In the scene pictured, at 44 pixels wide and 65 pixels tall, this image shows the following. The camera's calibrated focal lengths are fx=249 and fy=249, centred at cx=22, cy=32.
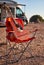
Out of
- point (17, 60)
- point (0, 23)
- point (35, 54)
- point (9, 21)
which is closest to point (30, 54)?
point (35, 54)

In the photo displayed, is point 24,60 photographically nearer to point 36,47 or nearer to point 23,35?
point 23,35

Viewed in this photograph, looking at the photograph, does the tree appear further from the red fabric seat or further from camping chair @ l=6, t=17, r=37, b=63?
the red fabric seat

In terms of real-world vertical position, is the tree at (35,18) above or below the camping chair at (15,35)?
below

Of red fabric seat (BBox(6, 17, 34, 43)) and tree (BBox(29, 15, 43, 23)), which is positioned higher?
red fabric seat (BBox(6, 17, 34, 43))

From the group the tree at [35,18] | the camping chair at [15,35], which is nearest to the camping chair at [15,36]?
the camping chair at [15,35]

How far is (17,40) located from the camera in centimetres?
587

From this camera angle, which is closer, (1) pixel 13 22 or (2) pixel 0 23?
(1) pixel 13 22

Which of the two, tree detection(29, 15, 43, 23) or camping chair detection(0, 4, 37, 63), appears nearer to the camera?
camping chair detection(0, 4, 37, 63)

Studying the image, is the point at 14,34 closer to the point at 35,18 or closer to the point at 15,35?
the point at 15,35

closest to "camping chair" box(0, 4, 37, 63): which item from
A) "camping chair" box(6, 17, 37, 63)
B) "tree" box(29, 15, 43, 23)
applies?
"camping chair" box(6, 17, 37, 63)

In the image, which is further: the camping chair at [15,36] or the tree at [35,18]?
the tree at [35,18]

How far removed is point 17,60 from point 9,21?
3.29ft

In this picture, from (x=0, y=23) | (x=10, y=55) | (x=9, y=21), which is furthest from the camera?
(x=0, y=23)

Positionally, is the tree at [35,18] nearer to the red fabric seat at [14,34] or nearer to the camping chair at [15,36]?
the camping chair at [15,36]
